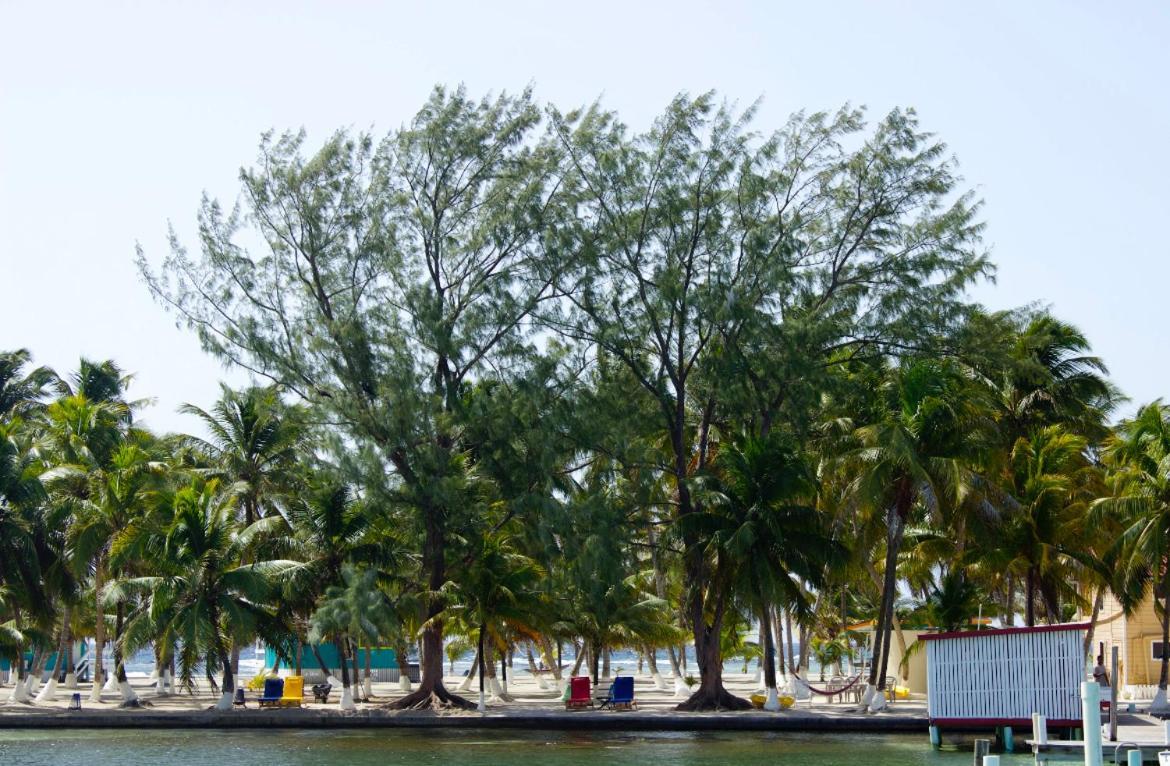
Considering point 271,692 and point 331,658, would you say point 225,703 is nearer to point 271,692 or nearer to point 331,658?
point 271,692

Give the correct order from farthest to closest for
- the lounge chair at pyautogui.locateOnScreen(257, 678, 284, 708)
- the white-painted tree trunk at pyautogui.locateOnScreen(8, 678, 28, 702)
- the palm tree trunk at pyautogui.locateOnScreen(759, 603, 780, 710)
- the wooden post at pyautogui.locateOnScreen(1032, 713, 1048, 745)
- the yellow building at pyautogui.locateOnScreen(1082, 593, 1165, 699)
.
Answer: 1. the yellow building at pyautogui.locateOnScreen(1082, 593, 1165, 699)
2. the white-painted tree trunk at pyautogui.locateOnScreen(8, 678, 28, 702)
3. the lounge chair at pyautogui.locateOnScreen(257, 678, 284, 708)
4. the palm tree trunk at pyautogui.locateOnScreen(759, 603, 780, 710)
5. the wooden post at pyautogui.locateOnScreen(1032, 713, 1048, 745)

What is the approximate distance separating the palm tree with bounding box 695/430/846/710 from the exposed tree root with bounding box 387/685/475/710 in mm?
8276

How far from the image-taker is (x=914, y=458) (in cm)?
3303

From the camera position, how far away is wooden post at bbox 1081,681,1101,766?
18562 millimetres

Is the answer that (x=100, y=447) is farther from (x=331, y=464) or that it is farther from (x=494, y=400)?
(x=494, y=400)

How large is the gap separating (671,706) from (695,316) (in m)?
11.3

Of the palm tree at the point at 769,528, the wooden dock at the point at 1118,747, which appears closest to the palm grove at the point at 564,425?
the palm tree at the point at 769,528

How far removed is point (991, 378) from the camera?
4197 centimetres

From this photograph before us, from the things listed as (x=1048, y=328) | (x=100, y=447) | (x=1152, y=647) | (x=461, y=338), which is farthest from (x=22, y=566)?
(x=1152, y=647)

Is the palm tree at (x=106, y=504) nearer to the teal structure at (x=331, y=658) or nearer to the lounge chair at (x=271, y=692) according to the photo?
the lounge chair at (x=271, y=692)

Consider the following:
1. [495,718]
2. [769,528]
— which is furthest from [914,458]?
[495,718]

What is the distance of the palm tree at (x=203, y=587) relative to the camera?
34.4m

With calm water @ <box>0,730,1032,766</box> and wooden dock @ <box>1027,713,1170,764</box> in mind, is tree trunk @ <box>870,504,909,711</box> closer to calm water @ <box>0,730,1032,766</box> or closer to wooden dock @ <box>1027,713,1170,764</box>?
calm water @ <box>0,730,1032,766</box>

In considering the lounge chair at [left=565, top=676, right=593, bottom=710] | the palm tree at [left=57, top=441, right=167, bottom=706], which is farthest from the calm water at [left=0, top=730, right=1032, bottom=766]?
the palm tree at [left=57, top=441, right=167, bottom=706]
